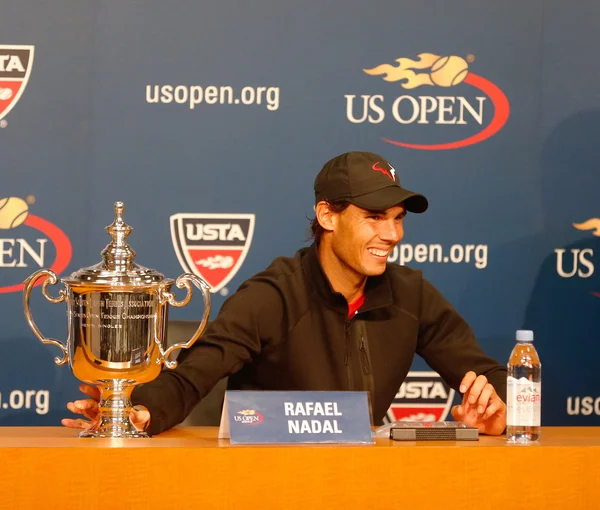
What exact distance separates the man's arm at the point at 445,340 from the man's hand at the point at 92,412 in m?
0.93

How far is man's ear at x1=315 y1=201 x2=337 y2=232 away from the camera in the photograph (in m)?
2.46

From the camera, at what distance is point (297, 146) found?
135 inches

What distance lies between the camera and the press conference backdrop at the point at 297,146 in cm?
335

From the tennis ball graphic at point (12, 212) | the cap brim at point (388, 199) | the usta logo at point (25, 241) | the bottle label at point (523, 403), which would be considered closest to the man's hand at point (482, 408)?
the bottle label at point (523, 403)

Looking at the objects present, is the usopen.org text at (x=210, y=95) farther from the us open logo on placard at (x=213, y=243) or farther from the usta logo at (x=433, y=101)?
the us open logo on placard at (x=213, y=243)

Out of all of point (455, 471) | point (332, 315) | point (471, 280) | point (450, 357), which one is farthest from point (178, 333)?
point (471, 280)

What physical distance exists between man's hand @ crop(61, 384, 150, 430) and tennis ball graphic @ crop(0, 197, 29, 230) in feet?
5.04

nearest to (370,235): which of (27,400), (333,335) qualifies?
(333,335)

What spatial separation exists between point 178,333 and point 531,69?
1.74 m

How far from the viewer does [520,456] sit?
1.63 meters

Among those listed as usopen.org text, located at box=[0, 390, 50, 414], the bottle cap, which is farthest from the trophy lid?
usopen.org text, located at box=[0, 390, 50, 414]

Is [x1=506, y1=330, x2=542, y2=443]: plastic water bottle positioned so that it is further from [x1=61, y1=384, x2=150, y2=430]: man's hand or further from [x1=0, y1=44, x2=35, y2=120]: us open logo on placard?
[x1=0, y1=44, x2=35, y2=120]: us open logo on placard

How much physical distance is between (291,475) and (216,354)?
0.67 metres

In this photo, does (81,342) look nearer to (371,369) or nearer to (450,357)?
(371,369)
